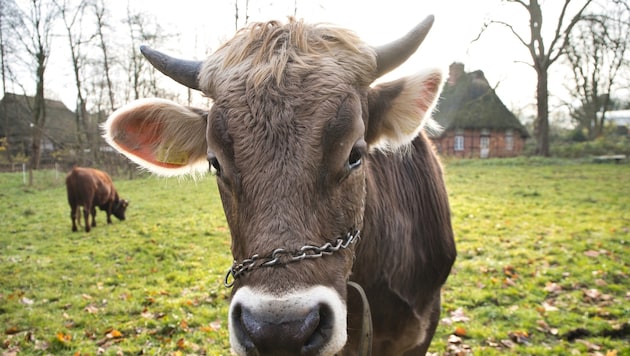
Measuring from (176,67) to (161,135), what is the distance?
492 millimetres

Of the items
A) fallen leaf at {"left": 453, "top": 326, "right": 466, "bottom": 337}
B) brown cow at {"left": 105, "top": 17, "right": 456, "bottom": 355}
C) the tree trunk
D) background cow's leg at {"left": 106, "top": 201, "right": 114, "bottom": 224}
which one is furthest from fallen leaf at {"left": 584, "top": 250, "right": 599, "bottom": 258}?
the tree trunk

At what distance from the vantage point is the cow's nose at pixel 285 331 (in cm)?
141

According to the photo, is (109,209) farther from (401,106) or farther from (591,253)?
(591,253)

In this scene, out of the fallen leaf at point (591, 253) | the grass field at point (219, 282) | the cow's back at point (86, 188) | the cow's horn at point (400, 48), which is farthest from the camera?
the cow's back at point (86, 188)

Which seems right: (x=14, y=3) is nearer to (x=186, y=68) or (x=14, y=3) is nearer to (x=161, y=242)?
(x=161, y=242)

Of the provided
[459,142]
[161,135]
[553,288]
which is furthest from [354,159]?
[459,142]

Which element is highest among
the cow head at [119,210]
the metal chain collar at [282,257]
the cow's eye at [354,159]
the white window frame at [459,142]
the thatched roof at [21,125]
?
the thatched roof at [21,125]

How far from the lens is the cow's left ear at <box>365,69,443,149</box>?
2324 mm

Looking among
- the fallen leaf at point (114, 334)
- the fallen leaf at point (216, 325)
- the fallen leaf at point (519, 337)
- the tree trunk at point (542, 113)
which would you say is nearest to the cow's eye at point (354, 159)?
the fallen leaf at point (519, 337)

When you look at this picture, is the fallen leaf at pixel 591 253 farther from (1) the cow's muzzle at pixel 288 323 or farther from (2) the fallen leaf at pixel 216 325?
(1) the cow's muzzle at pixel 288 323

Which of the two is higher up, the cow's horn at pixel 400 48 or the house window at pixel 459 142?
the house window at pixel 459 142

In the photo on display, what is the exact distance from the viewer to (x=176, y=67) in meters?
2.37

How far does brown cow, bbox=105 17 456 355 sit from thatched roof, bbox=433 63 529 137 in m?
37.0

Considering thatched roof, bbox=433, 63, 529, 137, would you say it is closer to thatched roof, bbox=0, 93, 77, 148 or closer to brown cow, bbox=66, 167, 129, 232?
brown cow, bbox=66, 167, 129, 232
